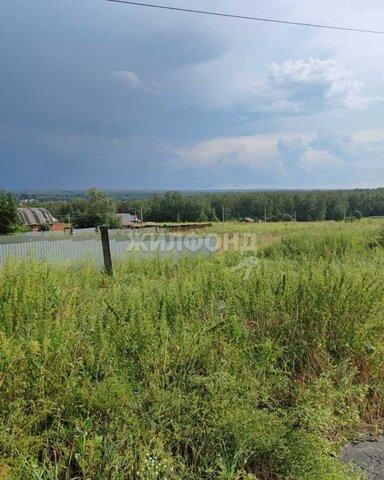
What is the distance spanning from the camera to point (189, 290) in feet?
10.6

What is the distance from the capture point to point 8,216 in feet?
155

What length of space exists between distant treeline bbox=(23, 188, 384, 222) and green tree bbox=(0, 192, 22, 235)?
54.7ft

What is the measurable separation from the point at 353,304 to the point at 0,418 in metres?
2.48

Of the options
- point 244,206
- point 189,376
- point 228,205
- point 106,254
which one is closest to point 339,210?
point 244,206

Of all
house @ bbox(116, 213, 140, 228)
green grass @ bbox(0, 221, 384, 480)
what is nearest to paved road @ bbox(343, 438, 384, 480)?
green grass @ bbox(0, 221, 384, 480)

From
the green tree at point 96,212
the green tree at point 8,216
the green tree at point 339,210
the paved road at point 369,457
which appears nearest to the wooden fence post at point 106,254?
the paved road at point 369,457

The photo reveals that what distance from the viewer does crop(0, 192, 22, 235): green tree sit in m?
46.7

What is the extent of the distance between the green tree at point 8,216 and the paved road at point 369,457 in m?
49.8

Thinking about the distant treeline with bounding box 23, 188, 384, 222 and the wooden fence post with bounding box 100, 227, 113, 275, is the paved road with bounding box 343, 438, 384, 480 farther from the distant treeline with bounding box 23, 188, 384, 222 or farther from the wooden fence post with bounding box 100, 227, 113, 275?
the distant treeline with bounding box 23, 188, 384, 222

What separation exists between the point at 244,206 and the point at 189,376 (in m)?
73.3

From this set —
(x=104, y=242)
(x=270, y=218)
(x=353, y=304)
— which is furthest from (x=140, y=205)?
(x=353, y=304)

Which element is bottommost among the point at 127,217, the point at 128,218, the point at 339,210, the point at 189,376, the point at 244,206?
the point at 339,210

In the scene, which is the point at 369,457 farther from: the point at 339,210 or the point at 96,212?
the point at 339,210

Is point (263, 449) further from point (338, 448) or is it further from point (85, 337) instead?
point (85, 337)
